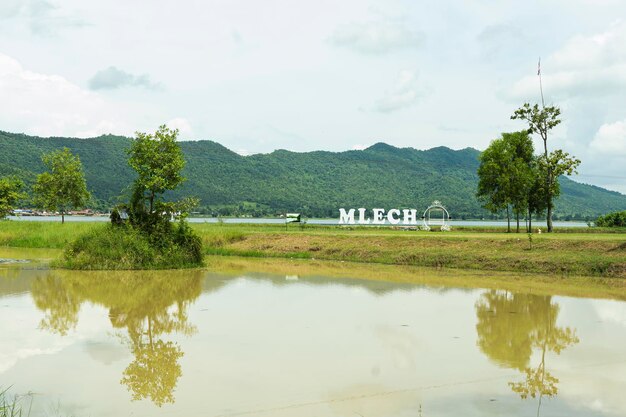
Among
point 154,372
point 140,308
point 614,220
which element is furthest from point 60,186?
point 614,220

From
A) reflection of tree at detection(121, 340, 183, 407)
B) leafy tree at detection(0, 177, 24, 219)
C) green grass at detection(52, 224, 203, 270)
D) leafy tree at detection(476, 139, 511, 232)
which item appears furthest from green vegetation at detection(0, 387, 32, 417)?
leafy tree at detection(0, 177, 24, 219)

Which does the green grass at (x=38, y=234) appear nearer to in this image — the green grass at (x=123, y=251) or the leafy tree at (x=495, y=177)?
the green grass at (x=123, y=251)

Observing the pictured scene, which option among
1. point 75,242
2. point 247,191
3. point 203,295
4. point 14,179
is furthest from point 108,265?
point 247,191

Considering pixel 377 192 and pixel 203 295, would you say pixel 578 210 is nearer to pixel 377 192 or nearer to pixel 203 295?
pixel 377 192

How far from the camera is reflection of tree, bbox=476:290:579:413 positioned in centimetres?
1063

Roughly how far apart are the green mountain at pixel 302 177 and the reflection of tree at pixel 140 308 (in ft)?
251

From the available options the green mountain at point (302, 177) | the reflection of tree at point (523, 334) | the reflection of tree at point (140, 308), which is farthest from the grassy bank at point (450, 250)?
the green mountain at point (302, 177)

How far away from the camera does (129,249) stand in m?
28.5

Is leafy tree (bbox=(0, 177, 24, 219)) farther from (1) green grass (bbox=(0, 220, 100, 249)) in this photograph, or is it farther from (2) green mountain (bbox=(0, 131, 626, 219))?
(2) green mountain (bbox=(0, 131, 626, 219))

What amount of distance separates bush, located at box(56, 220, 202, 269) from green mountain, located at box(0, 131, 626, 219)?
7135cm

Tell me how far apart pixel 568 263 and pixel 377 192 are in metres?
114

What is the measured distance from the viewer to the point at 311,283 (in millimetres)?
25266

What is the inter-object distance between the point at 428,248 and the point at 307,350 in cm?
2333

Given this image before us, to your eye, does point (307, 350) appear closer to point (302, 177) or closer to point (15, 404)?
point (15, 404)
